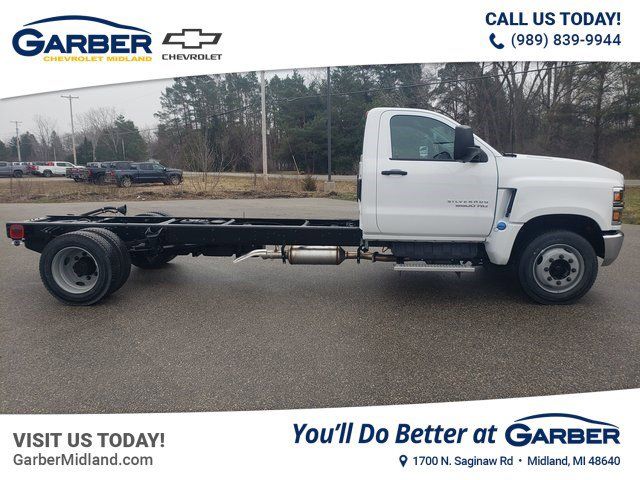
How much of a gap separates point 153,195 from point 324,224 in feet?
54.4

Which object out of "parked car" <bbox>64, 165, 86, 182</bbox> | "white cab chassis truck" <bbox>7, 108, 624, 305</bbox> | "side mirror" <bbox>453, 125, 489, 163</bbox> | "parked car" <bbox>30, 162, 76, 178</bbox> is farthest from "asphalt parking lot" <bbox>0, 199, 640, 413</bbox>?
"parked car" <bbox>30, 162, 76, 178</bbox>

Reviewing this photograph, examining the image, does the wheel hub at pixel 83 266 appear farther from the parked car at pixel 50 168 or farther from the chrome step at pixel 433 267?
the parked car at pixel 50 168

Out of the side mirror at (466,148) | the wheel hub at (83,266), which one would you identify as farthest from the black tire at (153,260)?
the side mirror at (466,148)

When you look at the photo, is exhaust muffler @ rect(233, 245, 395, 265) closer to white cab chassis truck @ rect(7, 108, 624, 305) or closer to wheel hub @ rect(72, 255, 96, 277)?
white cab chassis truck @ rect(7, 108, 624, 305)

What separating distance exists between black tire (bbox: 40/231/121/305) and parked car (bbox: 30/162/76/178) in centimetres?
2069

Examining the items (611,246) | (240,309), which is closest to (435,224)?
(611,246)

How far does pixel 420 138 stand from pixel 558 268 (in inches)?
84.8

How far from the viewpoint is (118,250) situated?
5117 mm

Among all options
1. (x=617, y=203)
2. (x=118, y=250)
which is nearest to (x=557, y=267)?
(x=617, y=203)

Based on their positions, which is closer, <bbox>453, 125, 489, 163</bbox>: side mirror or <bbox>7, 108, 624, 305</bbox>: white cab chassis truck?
<bbox>453, 125, 489, 163</bbox>: side mirror

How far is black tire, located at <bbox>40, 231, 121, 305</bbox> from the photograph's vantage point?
4973mm

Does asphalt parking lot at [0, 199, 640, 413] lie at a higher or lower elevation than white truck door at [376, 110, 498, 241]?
lower

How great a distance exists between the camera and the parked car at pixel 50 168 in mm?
23297

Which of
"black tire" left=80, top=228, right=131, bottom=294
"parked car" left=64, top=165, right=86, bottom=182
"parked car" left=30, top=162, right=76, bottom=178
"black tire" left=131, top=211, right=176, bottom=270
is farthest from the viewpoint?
"parked car" left=30, top=162, right=76, bottom=178
